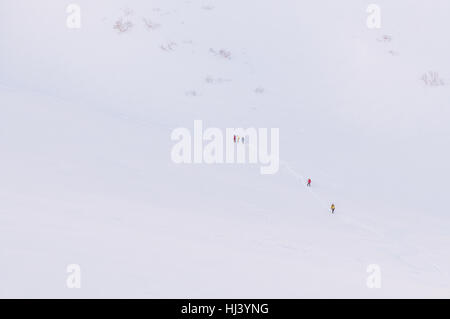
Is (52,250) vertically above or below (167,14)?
below

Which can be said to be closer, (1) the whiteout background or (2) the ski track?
(1) the whiteout background

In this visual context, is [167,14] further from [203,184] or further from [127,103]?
[203,184]

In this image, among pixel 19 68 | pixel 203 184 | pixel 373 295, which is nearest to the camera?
pixel 373 295

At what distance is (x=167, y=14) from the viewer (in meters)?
31.3

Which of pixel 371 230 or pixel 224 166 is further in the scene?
pixel 224 166

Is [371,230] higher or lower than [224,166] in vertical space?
lower

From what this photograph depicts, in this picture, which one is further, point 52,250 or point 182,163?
point 182,163

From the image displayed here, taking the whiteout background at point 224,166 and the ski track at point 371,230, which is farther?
the ski track at point 371,230

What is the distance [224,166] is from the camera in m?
18.2

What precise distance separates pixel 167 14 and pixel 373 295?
1098 inches

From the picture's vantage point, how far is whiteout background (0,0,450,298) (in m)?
7.62

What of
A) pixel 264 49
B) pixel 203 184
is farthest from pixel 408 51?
pixel 203 184

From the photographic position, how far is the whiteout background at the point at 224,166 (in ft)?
25.0

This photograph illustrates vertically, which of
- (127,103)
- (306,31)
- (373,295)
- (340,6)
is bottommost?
(373,295)
